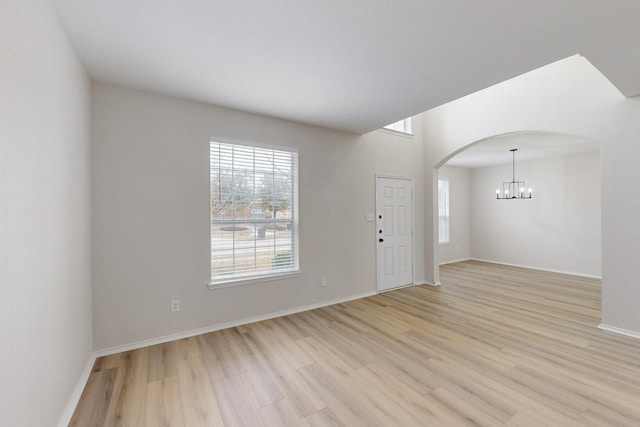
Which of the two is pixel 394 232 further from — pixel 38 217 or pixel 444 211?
pixel 38 217

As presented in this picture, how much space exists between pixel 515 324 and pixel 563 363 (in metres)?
0.87

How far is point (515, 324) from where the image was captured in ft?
10.5

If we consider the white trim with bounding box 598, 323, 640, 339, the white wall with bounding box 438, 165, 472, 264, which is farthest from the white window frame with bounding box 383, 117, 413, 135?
the white trim with bounding box 598, 323, 640, 339

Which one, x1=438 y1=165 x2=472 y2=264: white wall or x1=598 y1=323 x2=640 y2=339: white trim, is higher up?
x1=438 y1=165 x2=472 y2=264: white wall

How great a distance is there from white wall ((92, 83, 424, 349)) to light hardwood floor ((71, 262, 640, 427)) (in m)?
0.33

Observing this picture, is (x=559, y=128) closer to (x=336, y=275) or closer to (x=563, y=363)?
(x=563, y=363)

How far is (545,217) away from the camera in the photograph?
6.29m

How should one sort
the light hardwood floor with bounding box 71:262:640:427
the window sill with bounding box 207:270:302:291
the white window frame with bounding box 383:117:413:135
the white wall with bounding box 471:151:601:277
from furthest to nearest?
the white wall with bounding box 471:151:601:277 → the white window frame with bounding box 383:117:413:135 → the window sill with bounding box 207:270:302:291 → the light hardwood floor with bounding box 71:262:640:427

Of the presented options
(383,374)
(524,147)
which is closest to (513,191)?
(524,147)

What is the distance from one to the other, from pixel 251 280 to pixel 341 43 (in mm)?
2746

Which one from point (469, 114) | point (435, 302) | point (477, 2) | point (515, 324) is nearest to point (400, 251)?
point (435, 302)

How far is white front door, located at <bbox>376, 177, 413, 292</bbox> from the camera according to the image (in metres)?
4.57

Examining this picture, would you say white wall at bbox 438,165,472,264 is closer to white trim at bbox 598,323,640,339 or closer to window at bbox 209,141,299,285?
white trim at bbox 598,323,640,339

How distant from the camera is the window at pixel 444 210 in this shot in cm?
722
